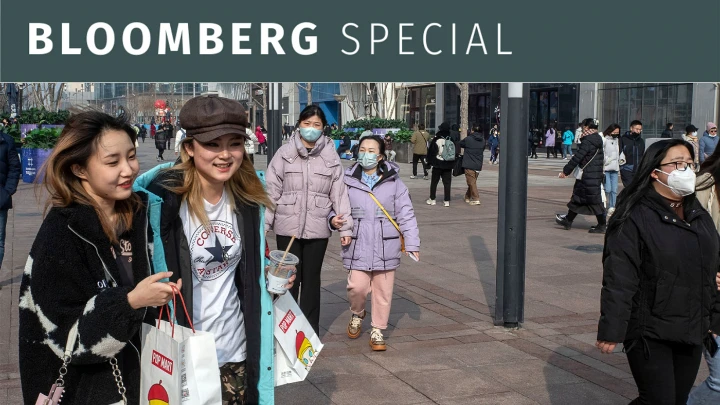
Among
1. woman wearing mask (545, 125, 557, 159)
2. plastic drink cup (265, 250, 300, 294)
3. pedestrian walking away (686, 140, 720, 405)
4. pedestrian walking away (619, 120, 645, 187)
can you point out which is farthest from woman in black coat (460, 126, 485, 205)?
woman wearing mask (545, 125, 557, 159)

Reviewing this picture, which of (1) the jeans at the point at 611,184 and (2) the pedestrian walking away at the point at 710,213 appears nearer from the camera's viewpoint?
(2) the pedestrian walking away at the point at 710,213

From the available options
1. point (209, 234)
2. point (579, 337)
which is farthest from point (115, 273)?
point (579, 337)

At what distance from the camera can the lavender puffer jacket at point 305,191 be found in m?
6.20

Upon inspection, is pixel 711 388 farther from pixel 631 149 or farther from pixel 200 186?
pixel 631 149

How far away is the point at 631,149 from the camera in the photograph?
16.2 meters

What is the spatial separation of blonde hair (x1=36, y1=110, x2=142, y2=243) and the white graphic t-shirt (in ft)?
1.29

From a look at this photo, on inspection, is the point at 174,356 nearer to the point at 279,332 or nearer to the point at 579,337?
the point at 279,332

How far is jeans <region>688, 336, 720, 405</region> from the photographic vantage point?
4.16 meters

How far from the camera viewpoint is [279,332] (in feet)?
10.4

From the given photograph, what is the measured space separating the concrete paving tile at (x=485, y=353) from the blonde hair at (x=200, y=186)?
11.0 ft

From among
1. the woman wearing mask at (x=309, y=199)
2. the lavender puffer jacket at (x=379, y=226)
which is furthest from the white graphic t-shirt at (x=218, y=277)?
the lavender puffer jacket at (x=379, y=226)

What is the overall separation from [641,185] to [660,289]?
0.50m

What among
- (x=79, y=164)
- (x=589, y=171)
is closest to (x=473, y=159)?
(x=589, y=171)

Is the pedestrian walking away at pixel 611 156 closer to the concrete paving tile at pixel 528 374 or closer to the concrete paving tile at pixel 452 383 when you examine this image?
the concrete paving tile at pixel 528 374
